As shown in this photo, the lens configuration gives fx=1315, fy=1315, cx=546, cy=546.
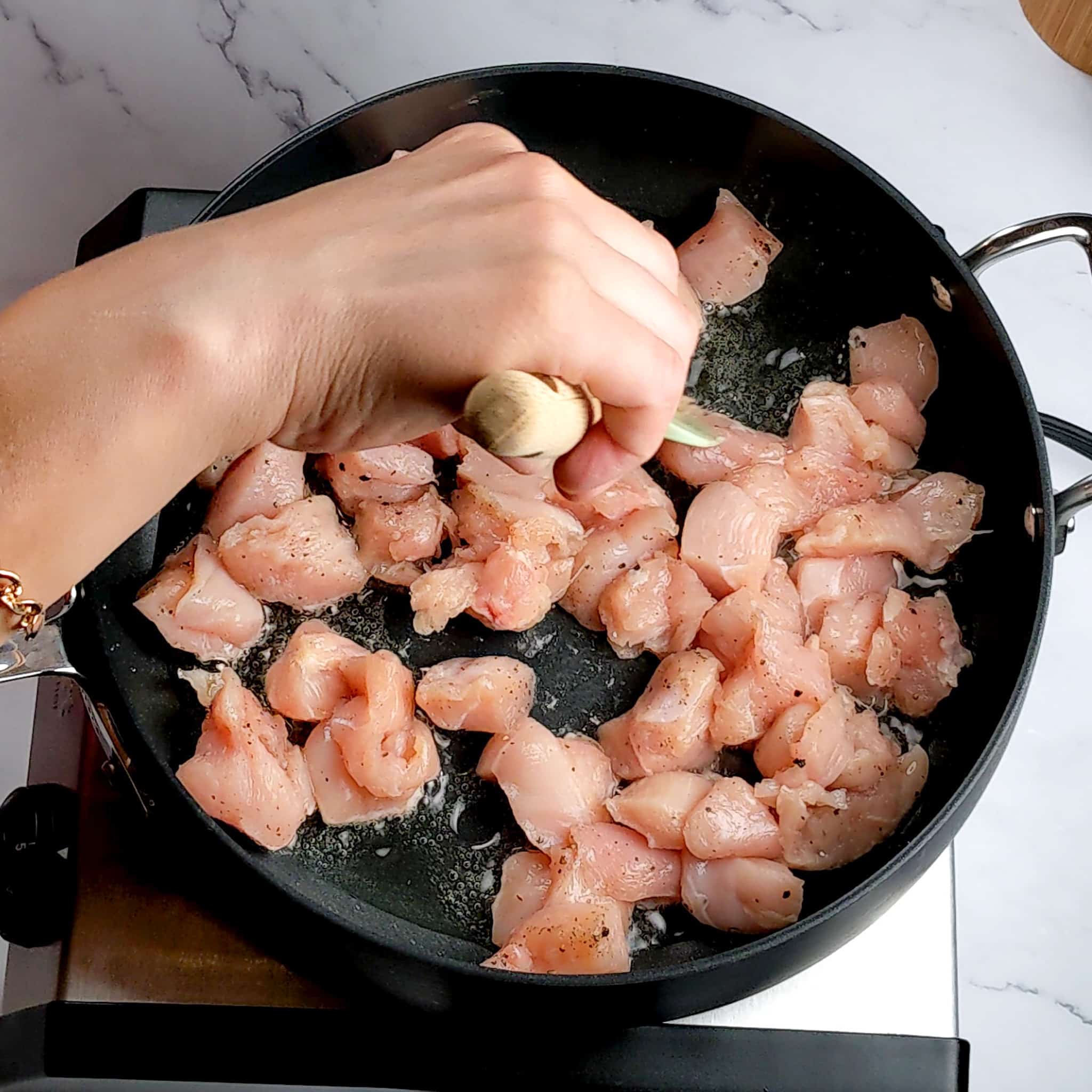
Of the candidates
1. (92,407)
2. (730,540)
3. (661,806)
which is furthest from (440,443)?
(92,407)

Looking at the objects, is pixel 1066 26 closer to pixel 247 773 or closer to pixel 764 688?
pixel 764 688

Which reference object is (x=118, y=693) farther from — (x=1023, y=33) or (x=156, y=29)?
(x=1023, y=33)

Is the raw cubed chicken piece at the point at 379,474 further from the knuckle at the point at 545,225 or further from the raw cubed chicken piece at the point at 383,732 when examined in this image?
the knuckle at the point at 545,225

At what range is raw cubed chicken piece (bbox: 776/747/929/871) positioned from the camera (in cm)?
106

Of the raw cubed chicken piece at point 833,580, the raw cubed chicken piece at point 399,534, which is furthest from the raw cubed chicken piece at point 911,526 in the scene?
the raw cubed chicken piece at point 399,534

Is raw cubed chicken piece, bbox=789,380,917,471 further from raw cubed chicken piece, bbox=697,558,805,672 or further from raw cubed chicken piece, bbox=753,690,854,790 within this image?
raw cubed chicken piece, bbox=753,690,854,790

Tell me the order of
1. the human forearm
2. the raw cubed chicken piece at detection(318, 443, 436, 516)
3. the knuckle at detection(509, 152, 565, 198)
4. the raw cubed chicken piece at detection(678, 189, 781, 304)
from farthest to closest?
the raw cubed chicken piece at detection(678, 189, 781, 304)
the raw cubed chicken piece at detection(318, 443, 436, 516)
the knuckle at detection(509, 152, 565, 198)
the human forearm

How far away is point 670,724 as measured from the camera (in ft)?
3.53

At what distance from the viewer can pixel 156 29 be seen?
5.22ft

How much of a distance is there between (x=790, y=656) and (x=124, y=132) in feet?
3.36

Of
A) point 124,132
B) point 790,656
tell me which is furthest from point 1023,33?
point 124,132

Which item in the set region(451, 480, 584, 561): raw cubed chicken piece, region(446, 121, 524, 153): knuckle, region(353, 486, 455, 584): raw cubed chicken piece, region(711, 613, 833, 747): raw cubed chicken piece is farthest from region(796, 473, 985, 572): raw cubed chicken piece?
region(446, 121, 524, 153): knuckle

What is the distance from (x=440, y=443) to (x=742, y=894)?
18.9 inches

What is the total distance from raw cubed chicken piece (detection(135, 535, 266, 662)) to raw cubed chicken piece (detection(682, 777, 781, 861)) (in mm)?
415
